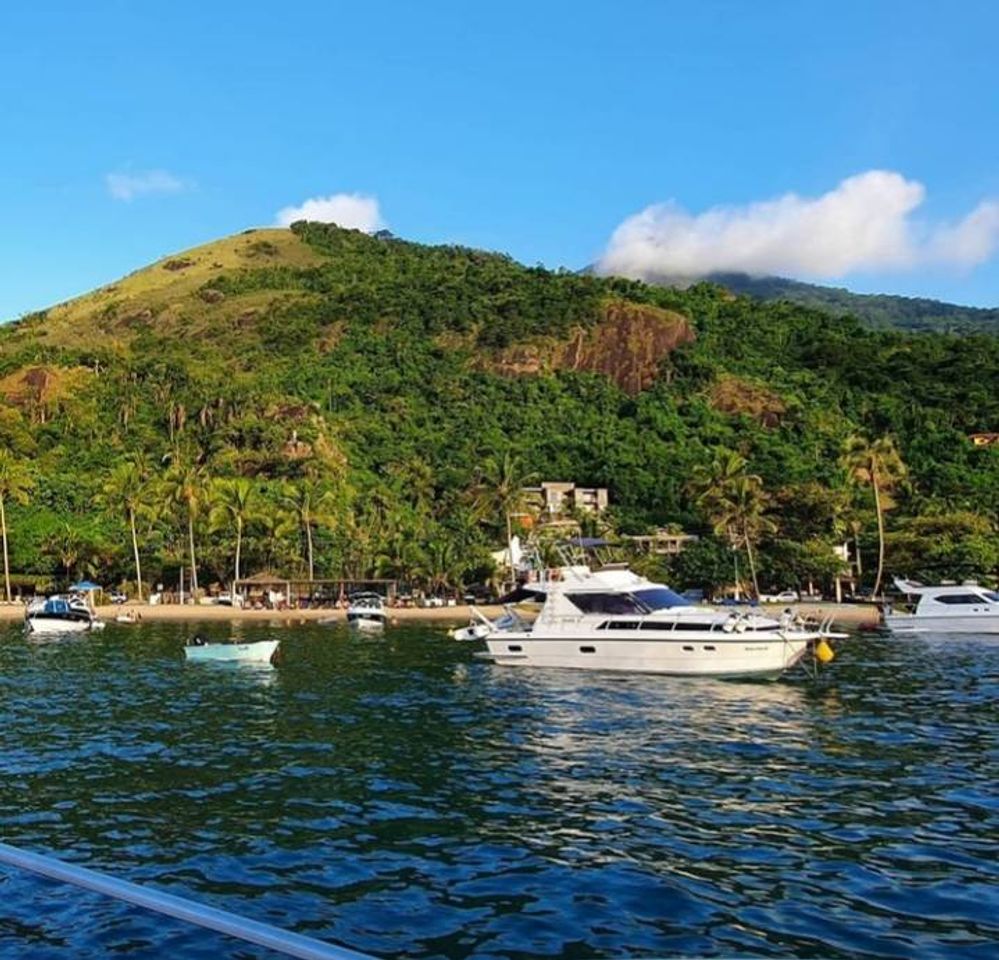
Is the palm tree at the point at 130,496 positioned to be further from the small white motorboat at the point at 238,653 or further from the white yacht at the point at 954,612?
the white yacht at the point at 954,612

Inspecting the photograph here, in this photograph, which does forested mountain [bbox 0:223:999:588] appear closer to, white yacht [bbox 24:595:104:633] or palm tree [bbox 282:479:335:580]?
palm tree [bbox 282:479:335:580]

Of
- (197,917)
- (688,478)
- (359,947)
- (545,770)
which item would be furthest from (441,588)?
(197,917)

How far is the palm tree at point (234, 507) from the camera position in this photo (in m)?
103

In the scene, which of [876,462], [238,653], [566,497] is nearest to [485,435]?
[566,497]

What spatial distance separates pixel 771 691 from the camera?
119ft

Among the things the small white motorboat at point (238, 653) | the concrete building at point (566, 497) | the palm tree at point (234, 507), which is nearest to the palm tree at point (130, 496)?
the palm tree at point (234, 507)

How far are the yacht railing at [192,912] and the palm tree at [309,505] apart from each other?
325ft

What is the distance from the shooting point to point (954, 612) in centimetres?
6181

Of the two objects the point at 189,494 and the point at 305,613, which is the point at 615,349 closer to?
the point at 189,494

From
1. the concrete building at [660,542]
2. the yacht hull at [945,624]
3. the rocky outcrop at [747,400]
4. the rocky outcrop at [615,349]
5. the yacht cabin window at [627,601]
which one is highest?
the rocky outcrop at [615,349]

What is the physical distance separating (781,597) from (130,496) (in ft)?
214

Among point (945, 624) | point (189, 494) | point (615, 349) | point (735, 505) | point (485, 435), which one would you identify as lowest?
point (945, 624)

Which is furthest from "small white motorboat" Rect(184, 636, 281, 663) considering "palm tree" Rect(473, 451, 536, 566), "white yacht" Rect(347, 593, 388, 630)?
"palm tree" Rect(473, 451, 536, 566)

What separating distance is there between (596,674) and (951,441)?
112042mm
